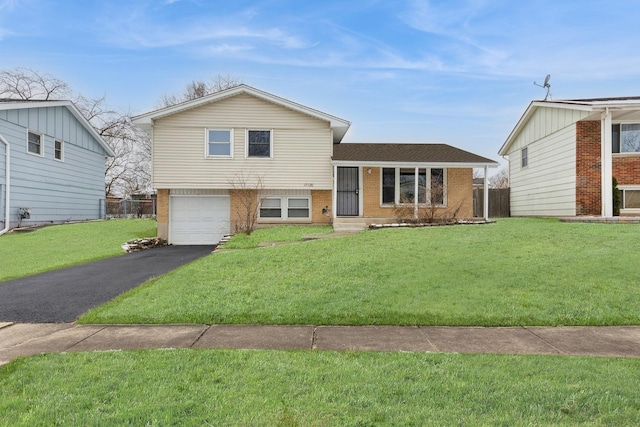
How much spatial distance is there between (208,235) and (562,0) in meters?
15.9

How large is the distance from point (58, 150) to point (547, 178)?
23.9 m

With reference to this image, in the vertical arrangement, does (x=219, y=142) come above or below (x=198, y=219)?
above

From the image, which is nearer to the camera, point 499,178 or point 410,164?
Result: point 410,164

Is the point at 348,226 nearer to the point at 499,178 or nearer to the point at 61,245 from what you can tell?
the point at 61,245

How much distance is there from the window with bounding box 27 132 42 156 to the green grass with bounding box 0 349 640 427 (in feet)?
57.9

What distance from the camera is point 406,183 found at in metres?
16.0

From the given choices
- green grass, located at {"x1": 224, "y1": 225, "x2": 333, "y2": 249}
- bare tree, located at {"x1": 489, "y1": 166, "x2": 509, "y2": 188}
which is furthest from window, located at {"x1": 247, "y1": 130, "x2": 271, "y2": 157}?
bare tree, located at {"x1": 489, "y1": 166, "x2": 509, "y2": 188}

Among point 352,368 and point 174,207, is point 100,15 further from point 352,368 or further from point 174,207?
point 352,368

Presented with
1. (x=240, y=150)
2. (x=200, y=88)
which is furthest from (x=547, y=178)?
(x=200, y=88)

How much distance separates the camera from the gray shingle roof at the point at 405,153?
49.9 feet

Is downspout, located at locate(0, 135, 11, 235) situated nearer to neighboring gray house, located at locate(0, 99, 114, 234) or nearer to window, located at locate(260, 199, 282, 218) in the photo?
neighboring gray house, located at locate(0, 99, 114, 234)

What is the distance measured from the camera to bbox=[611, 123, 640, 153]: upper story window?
1419 centimetres

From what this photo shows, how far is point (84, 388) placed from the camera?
2873mm

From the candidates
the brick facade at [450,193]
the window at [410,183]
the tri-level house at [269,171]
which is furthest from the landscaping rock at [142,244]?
the window at [410,183]
